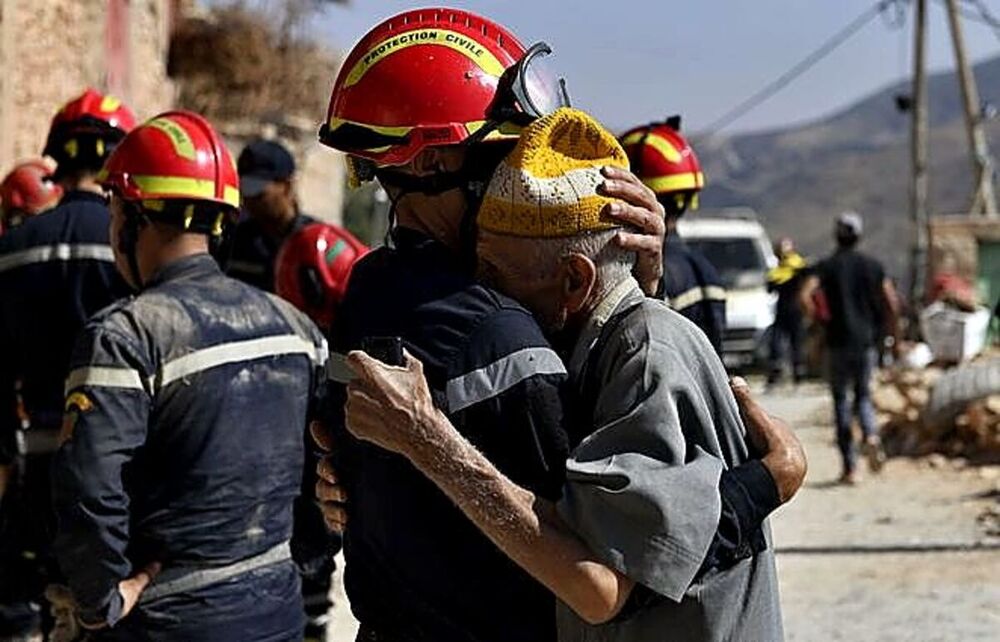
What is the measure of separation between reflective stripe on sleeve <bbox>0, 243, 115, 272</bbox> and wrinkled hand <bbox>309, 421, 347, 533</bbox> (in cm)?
224

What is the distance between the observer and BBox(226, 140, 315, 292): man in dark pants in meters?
6.45

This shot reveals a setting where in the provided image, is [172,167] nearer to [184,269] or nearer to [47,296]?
[184,269]

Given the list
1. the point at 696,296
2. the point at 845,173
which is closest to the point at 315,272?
the point at 696,296

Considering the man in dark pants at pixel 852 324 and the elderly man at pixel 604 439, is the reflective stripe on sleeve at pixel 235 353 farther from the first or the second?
the man in dark pants at pixel 852 324

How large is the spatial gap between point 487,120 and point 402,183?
0.54ft

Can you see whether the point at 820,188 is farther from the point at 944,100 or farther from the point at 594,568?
the point at 594,568

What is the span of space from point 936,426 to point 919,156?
45.8 feet

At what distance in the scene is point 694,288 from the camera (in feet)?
18.0

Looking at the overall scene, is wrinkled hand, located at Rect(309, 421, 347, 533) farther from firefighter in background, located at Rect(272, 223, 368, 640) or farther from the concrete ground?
the concrete ground

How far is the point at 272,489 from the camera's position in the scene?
384 centimetres

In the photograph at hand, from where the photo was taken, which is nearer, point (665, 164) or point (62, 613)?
point (62, 613)

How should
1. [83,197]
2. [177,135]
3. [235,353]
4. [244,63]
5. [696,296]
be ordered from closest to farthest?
[235,353] → [177,135] → [83,197] → [696,296] → [244,63]

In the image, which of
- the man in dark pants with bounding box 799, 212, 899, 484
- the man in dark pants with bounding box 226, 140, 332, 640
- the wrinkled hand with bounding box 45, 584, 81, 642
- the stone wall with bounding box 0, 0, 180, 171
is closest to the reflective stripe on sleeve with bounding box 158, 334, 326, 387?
the wrinkled hand with bounding box 45, 584, 81, 642

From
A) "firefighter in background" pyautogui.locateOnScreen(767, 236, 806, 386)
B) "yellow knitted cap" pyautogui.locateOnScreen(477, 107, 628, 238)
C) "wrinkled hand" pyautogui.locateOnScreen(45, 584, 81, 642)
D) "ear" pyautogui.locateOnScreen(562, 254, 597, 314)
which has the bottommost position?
"firefighter in background" pyautogui.locateOnScreen(767, 236, 806, 386)
